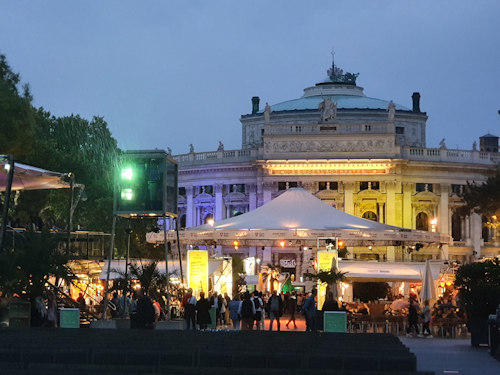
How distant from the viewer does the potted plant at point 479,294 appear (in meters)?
34.1

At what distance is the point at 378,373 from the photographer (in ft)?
48.5

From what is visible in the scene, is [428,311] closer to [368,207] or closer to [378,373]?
[378,373]

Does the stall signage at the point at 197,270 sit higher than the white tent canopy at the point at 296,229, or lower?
lower

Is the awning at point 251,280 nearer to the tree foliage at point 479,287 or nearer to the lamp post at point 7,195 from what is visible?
the tree foliage at point 479,287

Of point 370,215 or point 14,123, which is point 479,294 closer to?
point 14,123

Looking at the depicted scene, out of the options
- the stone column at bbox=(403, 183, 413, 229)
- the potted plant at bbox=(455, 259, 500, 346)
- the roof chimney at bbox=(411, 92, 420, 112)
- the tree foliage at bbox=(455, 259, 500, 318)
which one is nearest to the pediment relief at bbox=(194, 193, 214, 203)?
the stone column at bbox=(403, 183, 413, 229)

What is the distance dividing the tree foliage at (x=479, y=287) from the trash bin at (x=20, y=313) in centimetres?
1277

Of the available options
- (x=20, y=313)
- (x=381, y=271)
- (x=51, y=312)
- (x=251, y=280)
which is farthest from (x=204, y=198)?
(x=20, y=313)

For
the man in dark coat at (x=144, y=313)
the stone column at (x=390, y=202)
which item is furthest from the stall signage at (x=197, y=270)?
the stone column at (x=390, y=202)

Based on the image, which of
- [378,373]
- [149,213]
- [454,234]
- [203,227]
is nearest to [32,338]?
[378,373]

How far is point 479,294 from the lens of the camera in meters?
34.5

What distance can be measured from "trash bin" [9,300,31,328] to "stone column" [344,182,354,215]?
74.3m

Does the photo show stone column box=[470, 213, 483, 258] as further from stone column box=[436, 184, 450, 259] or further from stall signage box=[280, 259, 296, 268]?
stall signage box=[280, 259, 296, 268]

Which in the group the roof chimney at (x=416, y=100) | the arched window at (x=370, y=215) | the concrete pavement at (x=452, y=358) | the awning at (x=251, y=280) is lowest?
the concrete pavement at (x=452, y=358)
